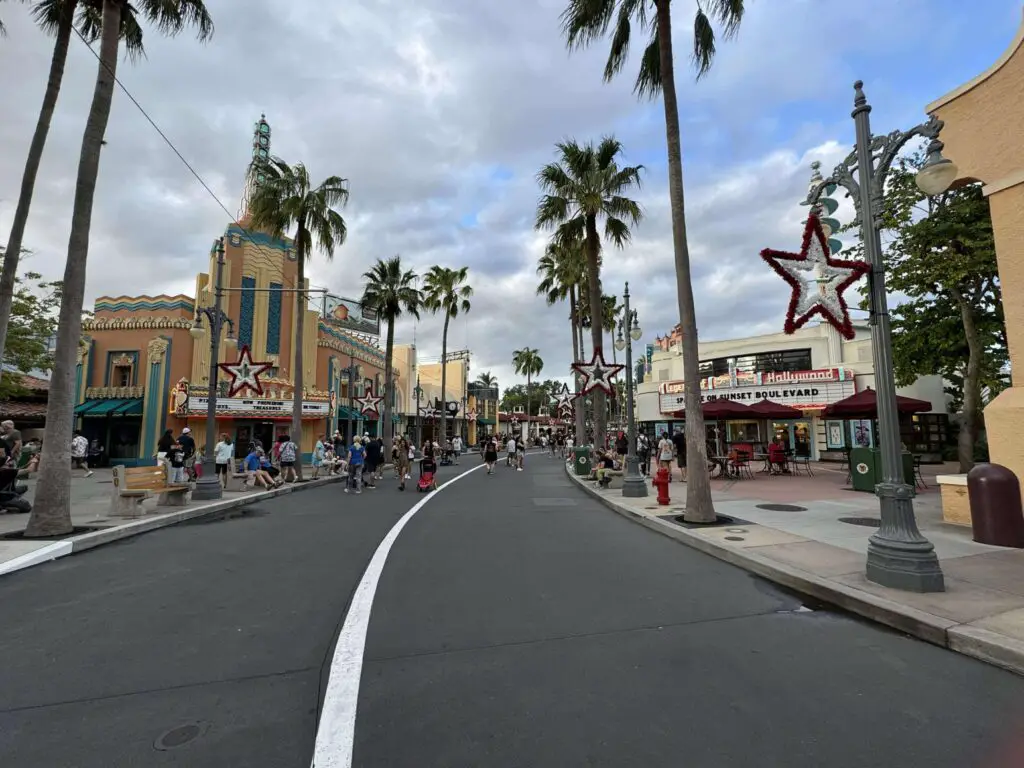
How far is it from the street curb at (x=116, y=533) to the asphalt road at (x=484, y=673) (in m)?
0.36

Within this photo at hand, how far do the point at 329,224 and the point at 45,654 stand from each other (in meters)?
18.5

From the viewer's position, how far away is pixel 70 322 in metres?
8.90

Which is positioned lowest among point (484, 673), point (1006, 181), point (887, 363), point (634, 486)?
point (484, 673)

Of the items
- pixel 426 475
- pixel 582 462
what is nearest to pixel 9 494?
pixel 426 475

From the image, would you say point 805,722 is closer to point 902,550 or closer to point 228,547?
point 902,550

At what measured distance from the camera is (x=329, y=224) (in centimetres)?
2030

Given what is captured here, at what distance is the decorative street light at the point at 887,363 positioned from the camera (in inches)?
212

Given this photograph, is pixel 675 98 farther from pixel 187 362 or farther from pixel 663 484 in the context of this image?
pixel 187 362

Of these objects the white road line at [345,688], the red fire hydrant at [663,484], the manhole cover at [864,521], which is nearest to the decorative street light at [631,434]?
the red fire hydrant at [663,484]

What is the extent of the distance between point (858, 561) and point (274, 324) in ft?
96.3

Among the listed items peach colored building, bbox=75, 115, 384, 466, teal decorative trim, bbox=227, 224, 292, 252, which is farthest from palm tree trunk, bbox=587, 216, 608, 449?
teal decorative trim, bbox=227, 224, 292, 252

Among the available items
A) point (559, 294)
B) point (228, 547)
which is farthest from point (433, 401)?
point (228, 547)

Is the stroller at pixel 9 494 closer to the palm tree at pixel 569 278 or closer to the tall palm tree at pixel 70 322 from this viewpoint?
the tall palm tree at pixel 70 322

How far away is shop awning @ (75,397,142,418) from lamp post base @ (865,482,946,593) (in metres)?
30.8
